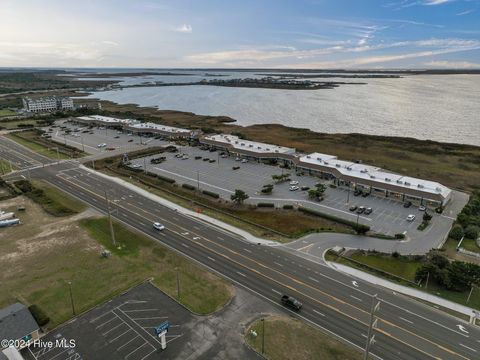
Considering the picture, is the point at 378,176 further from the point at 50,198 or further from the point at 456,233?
the point at 50,198

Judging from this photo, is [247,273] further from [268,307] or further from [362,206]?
[362,206]

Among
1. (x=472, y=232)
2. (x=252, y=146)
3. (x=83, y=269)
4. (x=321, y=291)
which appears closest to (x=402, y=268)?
(x=321, y=291)

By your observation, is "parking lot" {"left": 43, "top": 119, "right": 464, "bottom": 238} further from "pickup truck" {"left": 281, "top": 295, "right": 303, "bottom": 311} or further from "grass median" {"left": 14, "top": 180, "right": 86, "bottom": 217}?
"pickup truck" {"left": 281, "top": 295, "right": 303, "bottom": 311}

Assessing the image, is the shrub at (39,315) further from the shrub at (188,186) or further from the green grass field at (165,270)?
the shrub at (188,186)

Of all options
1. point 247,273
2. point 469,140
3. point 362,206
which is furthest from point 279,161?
point 469,140

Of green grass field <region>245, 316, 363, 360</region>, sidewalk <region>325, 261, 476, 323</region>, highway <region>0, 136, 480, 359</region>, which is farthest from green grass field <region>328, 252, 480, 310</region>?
green grass field <region>245, 316, 363, 360</region>
